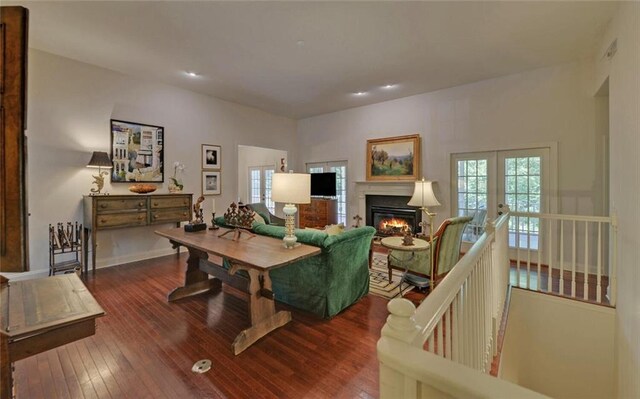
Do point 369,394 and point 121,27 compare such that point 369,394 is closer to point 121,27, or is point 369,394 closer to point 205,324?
point 205,324

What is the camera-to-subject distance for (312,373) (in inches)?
76.7

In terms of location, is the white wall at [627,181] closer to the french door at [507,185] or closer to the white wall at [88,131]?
the french door at [507,185]

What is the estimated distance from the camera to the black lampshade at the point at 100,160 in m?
3.90

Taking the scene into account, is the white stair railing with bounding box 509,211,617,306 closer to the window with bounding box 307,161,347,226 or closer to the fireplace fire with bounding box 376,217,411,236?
the fireplace fire with bounding box 376,217,411,236

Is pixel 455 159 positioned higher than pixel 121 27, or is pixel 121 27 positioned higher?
pixel 121 27

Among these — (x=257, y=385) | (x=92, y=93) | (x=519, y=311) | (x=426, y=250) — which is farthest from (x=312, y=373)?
(x=92, y=93)

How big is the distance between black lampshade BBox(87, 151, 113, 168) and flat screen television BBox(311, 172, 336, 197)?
4061 millimetres

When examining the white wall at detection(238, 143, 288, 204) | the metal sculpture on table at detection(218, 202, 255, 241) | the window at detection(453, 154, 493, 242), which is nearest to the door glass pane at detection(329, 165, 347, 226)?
the white wall at detection(238, 143, 288, 204)

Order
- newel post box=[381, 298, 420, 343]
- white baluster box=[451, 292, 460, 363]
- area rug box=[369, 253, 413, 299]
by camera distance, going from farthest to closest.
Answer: area rug box=[369, 253, 413, 299], white baluster box=[451, 292, 460, 363], newel post box=[381, 298, 420, 343]

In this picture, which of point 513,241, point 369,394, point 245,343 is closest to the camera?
point 369,394

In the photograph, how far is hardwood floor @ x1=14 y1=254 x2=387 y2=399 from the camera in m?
1.79

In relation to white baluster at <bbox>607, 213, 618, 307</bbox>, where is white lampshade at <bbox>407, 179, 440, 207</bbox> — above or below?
above

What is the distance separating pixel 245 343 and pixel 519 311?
308 cm

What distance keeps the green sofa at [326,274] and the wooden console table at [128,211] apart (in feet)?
7.14
